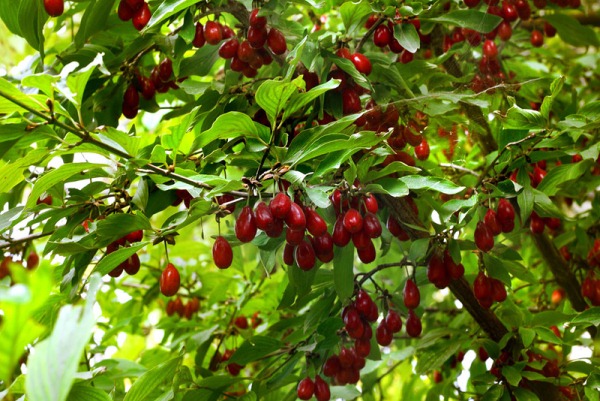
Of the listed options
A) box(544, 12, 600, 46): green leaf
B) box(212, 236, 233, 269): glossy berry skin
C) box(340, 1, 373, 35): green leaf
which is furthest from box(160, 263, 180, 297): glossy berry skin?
box(544, 12, 600, 46): green leaf

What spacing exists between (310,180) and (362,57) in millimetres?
267

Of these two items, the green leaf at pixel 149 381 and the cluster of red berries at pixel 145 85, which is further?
the cluster of red berries at pixel 145 85

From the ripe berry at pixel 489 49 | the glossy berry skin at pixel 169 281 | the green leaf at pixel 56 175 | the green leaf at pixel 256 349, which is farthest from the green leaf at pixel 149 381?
the ripe berry at pixel 489 49

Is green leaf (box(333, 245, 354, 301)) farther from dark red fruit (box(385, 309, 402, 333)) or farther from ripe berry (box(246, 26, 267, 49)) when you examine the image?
ripe berry (box(246, 26, 267, 49))

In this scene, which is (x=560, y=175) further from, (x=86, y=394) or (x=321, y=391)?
(x=86, y=394)

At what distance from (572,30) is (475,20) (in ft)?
2.19

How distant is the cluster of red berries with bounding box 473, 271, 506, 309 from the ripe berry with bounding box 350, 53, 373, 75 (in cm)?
45

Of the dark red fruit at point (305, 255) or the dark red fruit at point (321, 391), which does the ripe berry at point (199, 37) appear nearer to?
the dark red fruit at point (305, 255)

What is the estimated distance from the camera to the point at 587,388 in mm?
1338

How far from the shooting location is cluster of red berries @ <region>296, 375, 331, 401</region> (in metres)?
1.42

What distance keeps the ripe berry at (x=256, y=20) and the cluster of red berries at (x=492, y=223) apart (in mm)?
518

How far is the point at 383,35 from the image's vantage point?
4.59ft

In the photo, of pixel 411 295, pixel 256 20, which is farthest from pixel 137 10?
pixel 411 295

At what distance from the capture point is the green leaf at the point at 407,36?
135 centimetres
